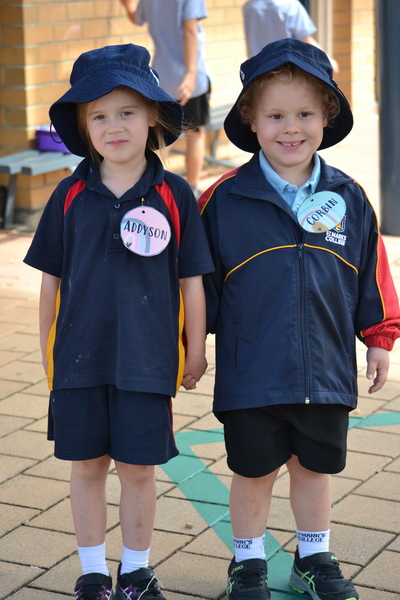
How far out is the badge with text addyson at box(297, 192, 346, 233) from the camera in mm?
2625

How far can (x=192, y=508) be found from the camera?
332 centimetres

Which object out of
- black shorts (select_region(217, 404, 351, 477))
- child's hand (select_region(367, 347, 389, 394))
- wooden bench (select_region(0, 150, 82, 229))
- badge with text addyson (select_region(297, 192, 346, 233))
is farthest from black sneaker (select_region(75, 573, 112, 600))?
wooden bench (select_region(0, 150, 82, 229))

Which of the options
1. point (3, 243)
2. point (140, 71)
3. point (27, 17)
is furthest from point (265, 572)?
point (27, 17)

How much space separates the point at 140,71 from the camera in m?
2.63

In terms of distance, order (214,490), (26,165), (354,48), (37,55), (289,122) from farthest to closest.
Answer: (354,48), (37,55), (26,165), (214,490), (289,122)

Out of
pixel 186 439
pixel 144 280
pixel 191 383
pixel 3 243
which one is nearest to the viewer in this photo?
pixel 144 280

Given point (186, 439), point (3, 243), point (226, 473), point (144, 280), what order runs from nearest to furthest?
point (144, 280) < point (226, 473) < point (186, 439) < point (3, 243)

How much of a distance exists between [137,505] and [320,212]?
3.12 ft

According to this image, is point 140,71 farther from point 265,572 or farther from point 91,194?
point 265,572

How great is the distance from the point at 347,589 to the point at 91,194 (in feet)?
4.29

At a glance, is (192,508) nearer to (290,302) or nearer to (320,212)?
(290,302)

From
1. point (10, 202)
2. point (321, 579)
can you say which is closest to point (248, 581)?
point (321, 579)

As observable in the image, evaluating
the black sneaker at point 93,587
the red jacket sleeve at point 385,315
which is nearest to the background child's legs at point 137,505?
the black sneaker at point 93,587

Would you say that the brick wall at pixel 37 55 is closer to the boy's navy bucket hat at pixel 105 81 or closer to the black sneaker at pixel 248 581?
the boy's navy bucket hat at pixel 105 81
